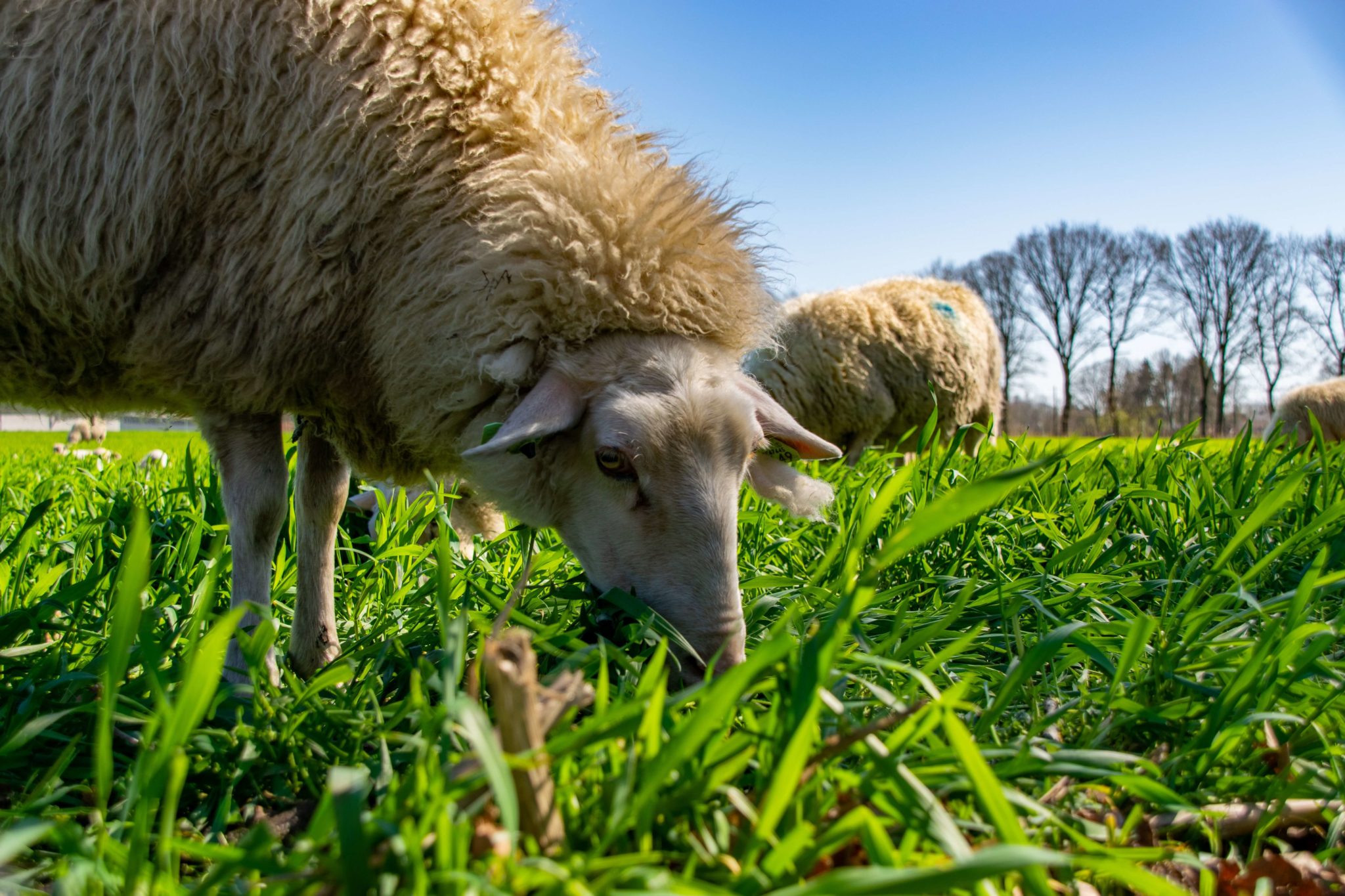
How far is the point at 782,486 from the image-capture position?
243cm

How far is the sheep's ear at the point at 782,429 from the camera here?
7.21 feet

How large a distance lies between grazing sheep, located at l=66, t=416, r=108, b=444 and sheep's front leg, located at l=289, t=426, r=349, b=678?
726cm

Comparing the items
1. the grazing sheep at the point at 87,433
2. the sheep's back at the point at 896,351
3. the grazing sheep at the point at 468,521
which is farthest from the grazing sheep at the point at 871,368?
the grazing sheep at the point at 87,433

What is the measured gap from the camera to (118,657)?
935 mm

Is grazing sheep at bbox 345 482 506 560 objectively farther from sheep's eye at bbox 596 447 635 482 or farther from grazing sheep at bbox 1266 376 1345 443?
grazing sheep at bbox 1266 376 1345 443

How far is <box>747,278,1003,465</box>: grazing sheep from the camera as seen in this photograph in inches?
334

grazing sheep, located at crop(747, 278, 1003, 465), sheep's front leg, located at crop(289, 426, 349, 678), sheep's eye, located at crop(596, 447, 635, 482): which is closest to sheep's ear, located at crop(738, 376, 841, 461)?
sheep's eye, located at crop(596, 447, 635, 482)

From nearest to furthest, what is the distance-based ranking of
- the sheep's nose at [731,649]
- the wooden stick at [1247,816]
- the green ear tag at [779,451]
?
the wooden stick at [1247,816]
the sheep's nose at [731,649]
the green ear tag at [779,451]

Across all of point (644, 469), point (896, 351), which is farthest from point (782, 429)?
point (896, 351)

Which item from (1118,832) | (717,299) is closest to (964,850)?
(1118,832)

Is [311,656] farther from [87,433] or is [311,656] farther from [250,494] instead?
[87,433]

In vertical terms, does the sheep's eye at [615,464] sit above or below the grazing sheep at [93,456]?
below

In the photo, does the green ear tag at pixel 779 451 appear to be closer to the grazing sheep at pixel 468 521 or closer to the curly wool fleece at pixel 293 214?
the curly wool fleece at pixel 293 214

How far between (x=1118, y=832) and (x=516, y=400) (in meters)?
1.49
